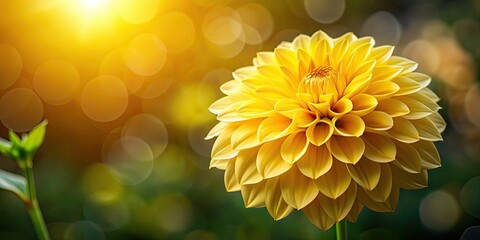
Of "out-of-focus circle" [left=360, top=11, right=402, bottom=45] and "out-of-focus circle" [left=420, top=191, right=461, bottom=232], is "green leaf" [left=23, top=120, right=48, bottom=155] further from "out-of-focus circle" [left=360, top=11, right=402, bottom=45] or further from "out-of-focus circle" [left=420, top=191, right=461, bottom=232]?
"out-of-focus circle" [left=360, top=11, right=402, bottom=45]

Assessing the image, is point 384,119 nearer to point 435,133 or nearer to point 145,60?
point 435,133

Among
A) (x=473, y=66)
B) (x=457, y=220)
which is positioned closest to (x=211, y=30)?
(x=473, y=66)

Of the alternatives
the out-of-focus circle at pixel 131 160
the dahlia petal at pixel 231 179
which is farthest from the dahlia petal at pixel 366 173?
the out-of-focus circle at pixel 131 160

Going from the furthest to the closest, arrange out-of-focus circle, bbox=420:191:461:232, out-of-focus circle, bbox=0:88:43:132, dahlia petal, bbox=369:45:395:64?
out-of-focus circle, bbox=0:88:43:132 < out-of-focus circle, bbox=420:191:461:232 < dahlia petal, bbox=369:45:395:64

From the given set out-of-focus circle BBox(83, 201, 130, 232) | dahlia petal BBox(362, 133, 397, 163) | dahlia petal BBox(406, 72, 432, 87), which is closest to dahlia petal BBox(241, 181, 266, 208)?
dahlia petal BBox(362, 133, 397, 163)

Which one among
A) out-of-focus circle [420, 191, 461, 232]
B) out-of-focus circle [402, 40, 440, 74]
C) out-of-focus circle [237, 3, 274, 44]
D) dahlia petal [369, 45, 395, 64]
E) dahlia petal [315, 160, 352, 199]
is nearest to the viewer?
dahlia petal [315, 160, 352, 199]
